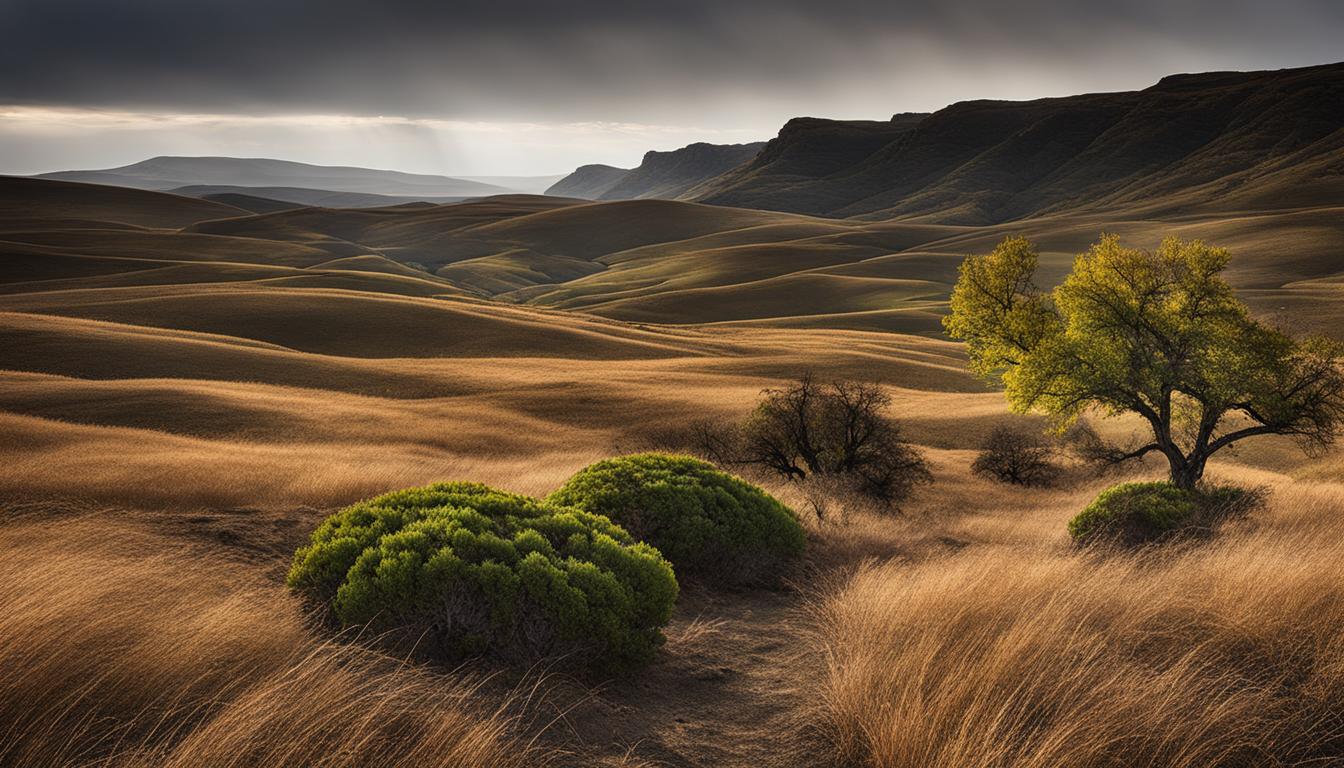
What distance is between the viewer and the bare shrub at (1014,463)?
3334cm

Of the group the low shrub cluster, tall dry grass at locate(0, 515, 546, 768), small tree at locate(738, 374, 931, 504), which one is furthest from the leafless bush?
tall dry grass at locate(0, 515, 546, 768)

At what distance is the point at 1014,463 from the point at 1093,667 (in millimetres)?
28892

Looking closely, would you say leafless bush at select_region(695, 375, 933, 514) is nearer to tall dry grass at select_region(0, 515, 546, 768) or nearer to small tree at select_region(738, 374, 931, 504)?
small tree at select_region(738, 374, 931, 504)

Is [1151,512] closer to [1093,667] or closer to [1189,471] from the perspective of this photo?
[1189,471]

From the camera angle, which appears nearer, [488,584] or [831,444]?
[488,584]

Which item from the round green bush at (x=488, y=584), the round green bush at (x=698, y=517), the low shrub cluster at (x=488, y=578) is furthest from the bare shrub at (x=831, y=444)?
the round green bush at (x=488, y=584)

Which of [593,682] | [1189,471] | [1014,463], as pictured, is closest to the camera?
[593,682]

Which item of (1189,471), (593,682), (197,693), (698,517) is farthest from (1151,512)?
(197,693)

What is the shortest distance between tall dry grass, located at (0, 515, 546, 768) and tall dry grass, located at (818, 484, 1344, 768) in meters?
2.67

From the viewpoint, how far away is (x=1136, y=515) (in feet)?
61.2

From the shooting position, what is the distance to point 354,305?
63.6m

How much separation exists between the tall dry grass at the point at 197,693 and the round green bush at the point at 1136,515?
48.2 feet

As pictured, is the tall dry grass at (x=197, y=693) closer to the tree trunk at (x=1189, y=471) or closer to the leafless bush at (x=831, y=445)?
the leafless bush at (x=831, y=445)

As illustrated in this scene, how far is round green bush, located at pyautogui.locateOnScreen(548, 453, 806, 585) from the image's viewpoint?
12.2 meters
